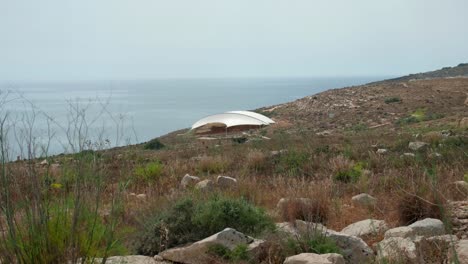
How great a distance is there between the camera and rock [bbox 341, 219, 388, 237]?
181 inches

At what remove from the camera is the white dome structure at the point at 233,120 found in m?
31.3

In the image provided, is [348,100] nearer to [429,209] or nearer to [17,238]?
[429,209]

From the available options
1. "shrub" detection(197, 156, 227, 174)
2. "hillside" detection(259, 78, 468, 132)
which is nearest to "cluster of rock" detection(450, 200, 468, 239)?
"shrub" detection(197, 156, 227, 174)

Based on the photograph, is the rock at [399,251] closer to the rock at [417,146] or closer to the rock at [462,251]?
the rock at [462,251]

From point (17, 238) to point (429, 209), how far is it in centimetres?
369

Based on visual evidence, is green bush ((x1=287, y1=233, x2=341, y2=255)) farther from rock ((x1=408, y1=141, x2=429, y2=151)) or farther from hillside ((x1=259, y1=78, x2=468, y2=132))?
hillside ((x1=259, y1=78, x2=468, y2=132))

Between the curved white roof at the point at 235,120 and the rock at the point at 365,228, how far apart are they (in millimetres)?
26114

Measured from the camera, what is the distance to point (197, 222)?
4.47m

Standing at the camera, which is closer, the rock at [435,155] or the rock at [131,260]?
the rock at [131,260]

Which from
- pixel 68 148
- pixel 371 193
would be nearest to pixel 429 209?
pixel 371 193

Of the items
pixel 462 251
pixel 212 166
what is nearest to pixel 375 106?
pixel 212 166

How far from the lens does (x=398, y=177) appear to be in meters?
6.73

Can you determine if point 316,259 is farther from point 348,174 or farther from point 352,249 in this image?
point 348,174

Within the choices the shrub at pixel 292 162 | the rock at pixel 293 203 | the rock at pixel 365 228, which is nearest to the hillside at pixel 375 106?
the shrub at pixel 292 162
